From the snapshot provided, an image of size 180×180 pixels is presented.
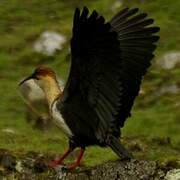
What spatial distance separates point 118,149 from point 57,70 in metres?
31.2

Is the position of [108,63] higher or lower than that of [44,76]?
higher

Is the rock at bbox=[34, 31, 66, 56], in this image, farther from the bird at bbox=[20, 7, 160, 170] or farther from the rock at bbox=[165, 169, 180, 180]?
the rock at bbox=[165, 169, 180, 180]

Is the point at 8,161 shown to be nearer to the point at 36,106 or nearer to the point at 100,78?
the point at 100,78

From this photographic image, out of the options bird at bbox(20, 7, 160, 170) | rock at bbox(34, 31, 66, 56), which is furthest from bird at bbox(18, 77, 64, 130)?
bird at bbox(20, 7, 160, 170)

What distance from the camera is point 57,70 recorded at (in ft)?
143

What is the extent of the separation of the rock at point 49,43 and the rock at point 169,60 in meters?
7.64

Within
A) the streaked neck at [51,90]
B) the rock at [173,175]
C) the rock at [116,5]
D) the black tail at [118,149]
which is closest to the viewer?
the rock at [173,175]

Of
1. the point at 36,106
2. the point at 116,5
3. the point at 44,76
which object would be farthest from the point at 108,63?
the point at 116,5

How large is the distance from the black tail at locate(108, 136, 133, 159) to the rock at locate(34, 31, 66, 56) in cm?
3388

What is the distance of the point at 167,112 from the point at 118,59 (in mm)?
21965

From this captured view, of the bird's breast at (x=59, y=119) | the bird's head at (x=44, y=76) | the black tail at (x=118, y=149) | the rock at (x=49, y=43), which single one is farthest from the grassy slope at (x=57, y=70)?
the black tail at (x=118, y=149)

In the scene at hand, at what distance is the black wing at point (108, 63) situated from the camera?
11.9m

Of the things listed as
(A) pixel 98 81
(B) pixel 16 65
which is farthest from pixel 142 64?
(B) pixel 16 65

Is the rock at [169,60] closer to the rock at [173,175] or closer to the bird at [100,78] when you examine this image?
the bird at [100,78]
